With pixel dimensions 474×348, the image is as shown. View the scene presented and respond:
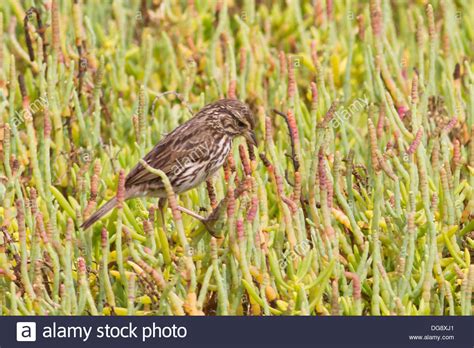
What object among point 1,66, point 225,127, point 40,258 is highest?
point 1,66

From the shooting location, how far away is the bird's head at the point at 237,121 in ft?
19.4

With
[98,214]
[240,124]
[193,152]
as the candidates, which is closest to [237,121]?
[240,124]

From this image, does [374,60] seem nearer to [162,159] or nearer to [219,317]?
[162,159]

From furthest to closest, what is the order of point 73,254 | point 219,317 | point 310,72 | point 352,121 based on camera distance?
point 310,72
point 352,121
point 73,254
point 219,317

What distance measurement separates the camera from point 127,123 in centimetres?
703

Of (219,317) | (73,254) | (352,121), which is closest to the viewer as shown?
(219,317)

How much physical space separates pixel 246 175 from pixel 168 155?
923 millimetres

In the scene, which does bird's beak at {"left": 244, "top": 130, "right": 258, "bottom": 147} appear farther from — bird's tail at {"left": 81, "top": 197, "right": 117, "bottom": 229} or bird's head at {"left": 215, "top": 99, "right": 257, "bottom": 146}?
bird's tail at {"left": 81, "top": 197, "right": 117, "bottom": 229}

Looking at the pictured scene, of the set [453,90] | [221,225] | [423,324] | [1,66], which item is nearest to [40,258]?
[221,225]

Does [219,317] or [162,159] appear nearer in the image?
[219,317]

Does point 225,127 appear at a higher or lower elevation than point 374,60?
lower

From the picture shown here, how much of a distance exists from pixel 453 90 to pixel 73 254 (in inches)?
115

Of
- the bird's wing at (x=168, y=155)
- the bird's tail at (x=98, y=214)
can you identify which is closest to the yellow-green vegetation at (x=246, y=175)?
the bird's tail at (x=98, y=214)

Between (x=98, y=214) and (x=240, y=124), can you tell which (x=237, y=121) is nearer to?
(x=240, y=124)
